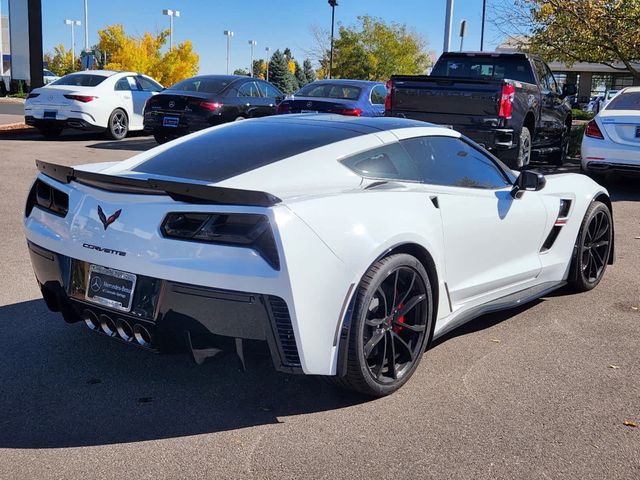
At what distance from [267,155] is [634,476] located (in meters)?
2.32

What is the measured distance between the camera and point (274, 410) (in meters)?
3.68

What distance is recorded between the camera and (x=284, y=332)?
3.30m

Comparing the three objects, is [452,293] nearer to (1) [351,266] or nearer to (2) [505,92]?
(1) [351,266]

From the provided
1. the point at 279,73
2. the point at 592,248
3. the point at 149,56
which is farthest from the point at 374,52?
the point at 592,248

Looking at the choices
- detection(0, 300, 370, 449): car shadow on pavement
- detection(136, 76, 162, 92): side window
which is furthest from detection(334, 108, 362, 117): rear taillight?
detection(0, 300, 370, 449): car shadow on pavement

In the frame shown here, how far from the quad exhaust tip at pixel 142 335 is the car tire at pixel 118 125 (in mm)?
14167

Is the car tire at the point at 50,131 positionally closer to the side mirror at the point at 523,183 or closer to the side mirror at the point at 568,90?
the side mirror at the point at 568,90

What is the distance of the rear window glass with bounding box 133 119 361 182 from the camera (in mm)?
3942

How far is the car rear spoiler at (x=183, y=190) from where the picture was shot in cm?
328

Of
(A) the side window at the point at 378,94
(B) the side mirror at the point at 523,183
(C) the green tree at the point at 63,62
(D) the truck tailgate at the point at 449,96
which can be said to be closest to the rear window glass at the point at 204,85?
(A) the side window at the point at 378,94

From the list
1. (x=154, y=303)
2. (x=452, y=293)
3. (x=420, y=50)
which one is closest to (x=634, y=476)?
(x=452, y=293)

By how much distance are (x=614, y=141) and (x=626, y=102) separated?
3.54 ft

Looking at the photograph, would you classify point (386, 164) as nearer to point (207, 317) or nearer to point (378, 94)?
point (207, 317)

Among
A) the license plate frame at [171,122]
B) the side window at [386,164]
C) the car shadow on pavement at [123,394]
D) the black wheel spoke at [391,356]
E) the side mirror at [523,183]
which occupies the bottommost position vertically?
the car shadow on pavement at [123,394]
